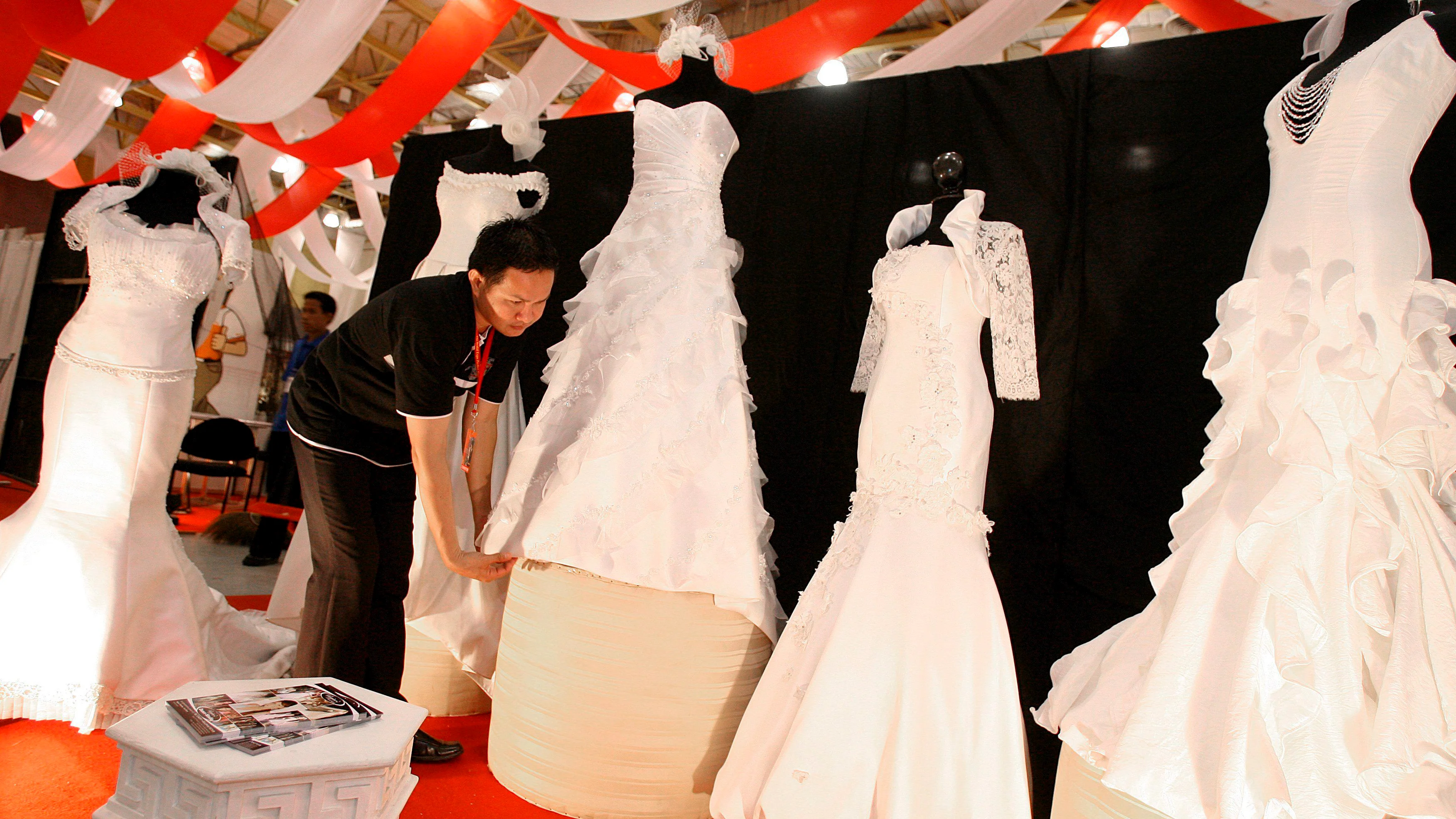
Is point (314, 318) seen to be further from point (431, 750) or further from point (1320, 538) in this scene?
point (1320, 538)

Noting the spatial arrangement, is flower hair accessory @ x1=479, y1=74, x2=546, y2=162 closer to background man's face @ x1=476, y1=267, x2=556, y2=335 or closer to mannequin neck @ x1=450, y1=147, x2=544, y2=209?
mannequin neck @ x1=450, y1=147, x2=544, y2=209

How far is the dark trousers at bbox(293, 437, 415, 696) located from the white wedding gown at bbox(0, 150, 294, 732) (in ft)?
2.35

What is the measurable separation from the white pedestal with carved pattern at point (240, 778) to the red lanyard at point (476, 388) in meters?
1.07

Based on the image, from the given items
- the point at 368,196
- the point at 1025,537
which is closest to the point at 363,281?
the point at 368,196

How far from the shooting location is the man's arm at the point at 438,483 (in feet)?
6.40

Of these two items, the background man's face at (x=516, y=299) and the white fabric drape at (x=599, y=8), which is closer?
the background man's face at (x=516, y=299)

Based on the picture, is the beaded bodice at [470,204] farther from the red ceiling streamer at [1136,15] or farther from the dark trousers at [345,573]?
the red ceiling streamer at [1136,15]

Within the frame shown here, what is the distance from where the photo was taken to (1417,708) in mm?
1334

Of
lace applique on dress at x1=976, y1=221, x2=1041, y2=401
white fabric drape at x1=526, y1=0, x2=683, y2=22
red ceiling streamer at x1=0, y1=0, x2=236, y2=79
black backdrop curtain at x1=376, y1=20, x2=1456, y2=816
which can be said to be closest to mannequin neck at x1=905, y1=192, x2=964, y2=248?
lace applique on dress at x1=976, y1=221, x2=1041, y2=401

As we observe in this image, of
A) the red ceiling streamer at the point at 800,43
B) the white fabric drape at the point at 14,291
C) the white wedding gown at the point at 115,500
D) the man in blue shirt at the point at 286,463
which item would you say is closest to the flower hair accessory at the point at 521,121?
the red ceiling streamer at the point at 800,43

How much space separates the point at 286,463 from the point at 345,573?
12.7 ft

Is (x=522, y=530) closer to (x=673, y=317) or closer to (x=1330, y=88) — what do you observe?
(x=673, y=317)

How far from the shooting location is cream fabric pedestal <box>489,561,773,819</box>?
208cm

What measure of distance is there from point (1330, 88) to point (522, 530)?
211cm
